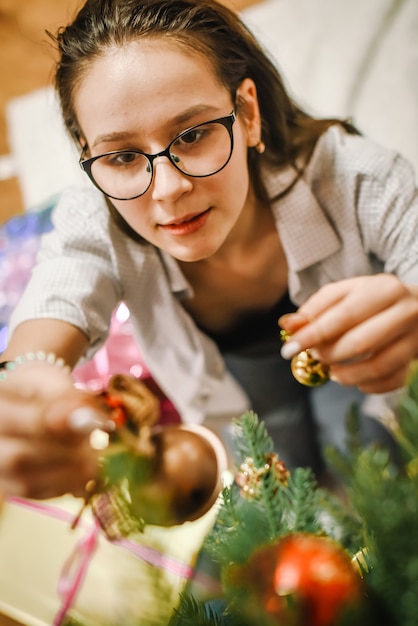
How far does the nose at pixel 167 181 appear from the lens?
0.41 m

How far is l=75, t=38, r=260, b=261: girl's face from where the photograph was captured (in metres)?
0.38

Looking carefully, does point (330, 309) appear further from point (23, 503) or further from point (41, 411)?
point (23, 503)

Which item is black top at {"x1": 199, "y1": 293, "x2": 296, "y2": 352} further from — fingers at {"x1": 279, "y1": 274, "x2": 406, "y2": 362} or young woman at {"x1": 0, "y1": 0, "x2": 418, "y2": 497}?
fingers at {"x1": 279, "y1": 274, "x2": 406, "y2": 362}

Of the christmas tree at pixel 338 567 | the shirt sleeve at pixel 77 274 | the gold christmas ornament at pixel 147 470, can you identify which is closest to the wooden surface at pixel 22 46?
the shirt sleeve at pixel 77 274

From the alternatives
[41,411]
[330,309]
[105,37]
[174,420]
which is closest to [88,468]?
[41,411]

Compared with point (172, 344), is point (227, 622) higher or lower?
higher

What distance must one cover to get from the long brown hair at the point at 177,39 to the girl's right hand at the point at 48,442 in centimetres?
27

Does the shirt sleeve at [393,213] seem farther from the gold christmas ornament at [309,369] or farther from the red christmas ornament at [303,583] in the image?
the red christmas ornament at [303,583]

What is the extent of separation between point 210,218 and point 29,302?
21 cm

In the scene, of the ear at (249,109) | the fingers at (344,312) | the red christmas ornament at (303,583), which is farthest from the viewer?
the ear at (249,109)

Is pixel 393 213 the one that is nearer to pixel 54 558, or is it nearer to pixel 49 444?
pixel 49 444

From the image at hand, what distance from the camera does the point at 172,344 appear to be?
735 millimetres

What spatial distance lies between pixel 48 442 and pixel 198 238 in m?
0.23

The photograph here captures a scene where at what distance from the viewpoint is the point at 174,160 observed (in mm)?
407
